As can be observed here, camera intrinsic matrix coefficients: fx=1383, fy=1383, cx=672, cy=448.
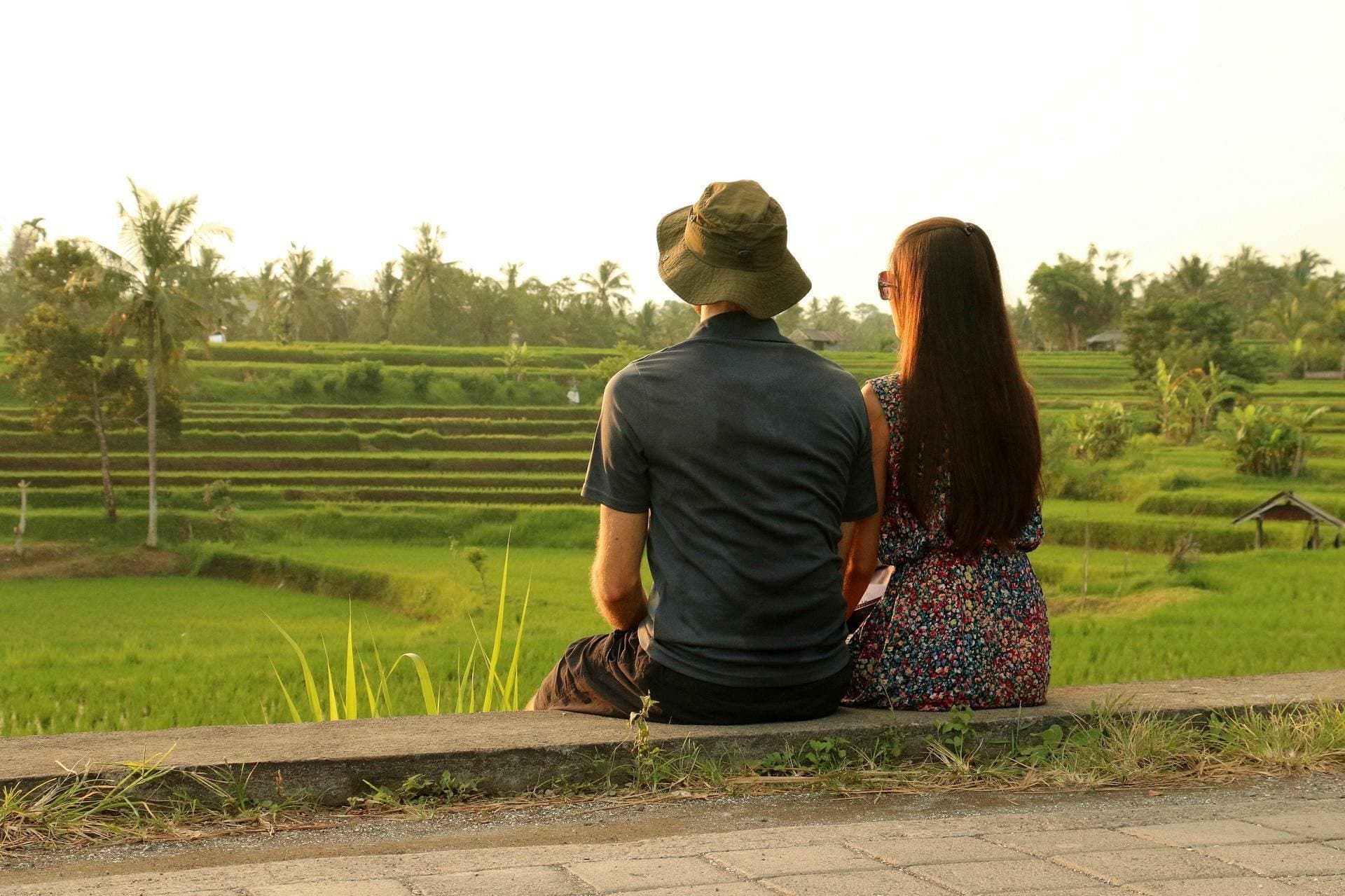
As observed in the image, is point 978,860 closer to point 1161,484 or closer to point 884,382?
point 884,382

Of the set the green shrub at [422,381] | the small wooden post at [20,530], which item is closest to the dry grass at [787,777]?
the small wooden post at [20,530]

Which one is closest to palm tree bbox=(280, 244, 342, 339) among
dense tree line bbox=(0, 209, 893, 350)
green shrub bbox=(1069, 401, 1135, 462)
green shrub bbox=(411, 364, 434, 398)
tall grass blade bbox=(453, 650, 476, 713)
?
dense tree line bbox=(0, 209, 893, 350)

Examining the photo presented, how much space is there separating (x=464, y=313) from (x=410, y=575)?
101 feet

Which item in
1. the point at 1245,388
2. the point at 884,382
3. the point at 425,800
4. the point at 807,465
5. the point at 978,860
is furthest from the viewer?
the point at 1245,388

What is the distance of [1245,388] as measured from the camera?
28.2 metres

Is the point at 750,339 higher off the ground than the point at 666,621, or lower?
higher

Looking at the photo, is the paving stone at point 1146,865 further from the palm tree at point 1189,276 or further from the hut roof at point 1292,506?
the palm tree at point 1189,276

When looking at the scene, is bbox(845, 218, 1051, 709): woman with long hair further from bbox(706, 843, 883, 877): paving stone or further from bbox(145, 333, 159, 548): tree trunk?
bbox(145, 333, 159, 548): tree trunk

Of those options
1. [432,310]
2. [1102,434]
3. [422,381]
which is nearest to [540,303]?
[432,310]

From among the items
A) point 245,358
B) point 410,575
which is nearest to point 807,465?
point 410,575

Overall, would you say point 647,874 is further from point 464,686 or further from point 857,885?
point 464,686

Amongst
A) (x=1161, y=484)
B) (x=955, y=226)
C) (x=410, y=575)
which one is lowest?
(x=410, y=575)

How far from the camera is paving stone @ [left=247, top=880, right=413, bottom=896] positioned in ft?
4.74

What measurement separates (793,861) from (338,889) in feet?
1.65
